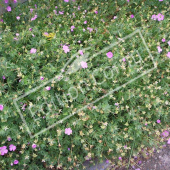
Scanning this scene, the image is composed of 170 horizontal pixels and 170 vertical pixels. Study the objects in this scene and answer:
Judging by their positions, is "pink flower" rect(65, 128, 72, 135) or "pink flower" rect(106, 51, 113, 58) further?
"pink flower" rect(106, 51, 113, 58)

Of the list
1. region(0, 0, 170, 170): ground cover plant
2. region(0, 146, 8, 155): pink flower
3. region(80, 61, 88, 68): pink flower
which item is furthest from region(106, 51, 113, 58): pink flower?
region(0, 146, 8, 155): pink flower

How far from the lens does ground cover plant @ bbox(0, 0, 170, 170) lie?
240cm

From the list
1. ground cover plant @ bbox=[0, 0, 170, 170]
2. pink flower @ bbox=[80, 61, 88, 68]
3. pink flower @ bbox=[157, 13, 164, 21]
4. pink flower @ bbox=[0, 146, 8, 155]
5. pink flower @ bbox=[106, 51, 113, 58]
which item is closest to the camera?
pink flower @ bbox=[0, 146, 8, 155]

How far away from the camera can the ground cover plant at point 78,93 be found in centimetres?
240

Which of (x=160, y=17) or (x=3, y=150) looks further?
(x=160, y=17)

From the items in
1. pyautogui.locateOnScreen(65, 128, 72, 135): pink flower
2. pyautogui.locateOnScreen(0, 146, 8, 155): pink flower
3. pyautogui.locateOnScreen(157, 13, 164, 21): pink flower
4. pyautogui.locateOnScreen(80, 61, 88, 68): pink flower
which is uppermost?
pyautogui.locateOnScreen(157, 13, 164, 21): pink flower

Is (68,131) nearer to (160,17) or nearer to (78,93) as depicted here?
(78,93)

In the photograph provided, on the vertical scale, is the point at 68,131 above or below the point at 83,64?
below

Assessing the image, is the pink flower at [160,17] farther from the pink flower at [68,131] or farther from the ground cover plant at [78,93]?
the pink flower at [68,131]

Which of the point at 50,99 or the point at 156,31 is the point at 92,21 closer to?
the point at 156,31

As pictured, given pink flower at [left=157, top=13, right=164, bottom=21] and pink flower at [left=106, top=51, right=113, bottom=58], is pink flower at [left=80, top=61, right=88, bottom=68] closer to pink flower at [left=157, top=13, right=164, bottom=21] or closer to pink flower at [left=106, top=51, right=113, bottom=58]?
pink flower at [left=106, top=51, right=113, bottom=58]

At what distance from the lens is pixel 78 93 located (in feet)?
8.38

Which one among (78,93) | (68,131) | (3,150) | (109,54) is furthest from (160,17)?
(3,150)

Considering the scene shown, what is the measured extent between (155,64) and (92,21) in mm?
1032
